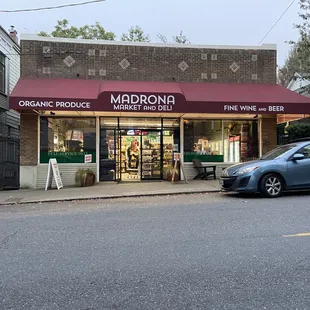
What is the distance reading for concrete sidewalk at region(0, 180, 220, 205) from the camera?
10.8 metres

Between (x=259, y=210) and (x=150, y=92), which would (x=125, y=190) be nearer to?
(x=150, y=92)

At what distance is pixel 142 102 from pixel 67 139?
3537 millimetres

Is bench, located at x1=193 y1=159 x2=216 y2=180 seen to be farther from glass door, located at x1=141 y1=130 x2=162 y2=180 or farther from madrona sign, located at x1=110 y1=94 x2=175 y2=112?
madrona sign, located at x1=110 y1=94 x2=175 y2=112

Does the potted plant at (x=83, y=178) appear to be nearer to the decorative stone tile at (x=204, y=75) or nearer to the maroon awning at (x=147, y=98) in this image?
the maroon awning at (x=147, y=98)

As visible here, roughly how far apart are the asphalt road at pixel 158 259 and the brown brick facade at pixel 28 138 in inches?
225

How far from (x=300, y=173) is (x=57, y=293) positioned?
7889mm

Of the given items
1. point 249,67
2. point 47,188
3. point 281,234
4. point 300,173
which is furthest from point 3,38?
point 281,234

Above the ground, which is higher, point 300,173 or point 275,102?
point 275,102

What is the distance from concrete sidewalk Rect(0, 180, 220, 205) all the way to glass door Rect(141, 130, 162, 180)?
159 centimetres

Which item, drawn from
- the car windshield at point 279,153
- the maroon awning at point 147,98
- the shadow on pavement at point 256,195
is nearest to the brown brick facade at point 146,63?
the maroon awning at point 147,98

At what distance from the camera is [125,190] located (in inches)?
470

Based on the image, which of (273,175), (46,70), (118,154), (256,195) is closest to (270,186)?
(273,175)

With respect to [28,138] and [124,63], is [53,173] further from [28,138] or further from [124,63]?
[124,63]

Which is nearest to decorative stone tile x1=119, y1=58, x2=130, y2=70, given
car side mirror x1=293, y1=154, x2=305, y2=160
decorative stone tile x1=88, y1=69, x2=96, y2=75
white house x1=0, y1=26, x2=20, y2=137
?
decorative stone tile x1=88, y1=69, x2=96, y2=75
